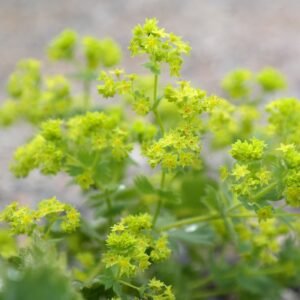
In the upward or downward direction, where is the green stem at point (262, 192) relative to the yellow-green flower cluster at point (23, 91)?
downward

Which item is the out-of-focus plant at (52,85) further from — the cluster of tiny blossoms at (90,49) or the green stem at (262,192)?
the green stem at (262,192)

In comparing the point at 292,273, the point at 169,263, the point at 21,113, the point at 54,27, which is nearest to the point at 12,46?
the point at 54,27

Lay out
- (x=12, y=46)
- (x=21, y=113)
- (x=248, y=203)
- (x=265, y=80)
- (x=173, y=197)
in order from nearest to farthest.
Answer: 1. (x=248, y=203)
2. (x=173, y=197)
3. (x=21, y=113)
4. (x=265, y=80)
5. (x=12, y=46)

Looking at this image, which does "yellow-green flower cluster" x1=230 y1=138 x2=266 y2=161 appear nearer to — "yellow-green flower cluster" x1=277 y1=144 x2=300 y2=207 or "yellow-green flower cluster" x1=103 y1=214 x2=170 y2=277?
"yellow-green flower cluster" x1=277 y1=144 x2=300 y2=207

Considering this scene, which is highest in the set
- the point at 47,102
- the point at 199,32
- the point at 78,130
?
the point at 199,32

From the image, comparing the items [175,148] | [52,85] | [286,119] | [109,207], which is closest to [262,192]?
[175,148]

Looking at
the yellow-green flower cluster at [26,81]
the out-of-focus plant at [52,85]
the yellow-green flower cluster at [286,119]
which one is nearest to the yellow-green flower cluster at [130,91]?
the yellow-green flower cluster at [286,119]

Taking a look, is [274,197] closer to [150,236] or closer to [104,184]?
[150,236]

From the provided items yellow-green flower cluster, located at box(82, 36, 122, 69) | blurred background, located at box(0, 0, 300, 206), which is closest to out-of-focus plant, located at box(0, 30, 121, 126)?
yellow-green flower cluster, located at box(82, 36, 122, 69)
